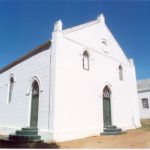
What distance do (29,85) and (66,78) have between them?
10.9 ft

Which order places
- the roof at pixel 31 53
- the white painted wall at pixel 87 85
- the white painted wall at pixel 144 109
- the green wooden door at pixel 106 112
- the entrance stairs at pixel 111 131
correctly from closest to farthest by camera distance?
the white painted wall at pixel 87 85, the roof at pixel 31 53, the entrance stairs at pixel 111 131, the green wooden door at pixel 106 112, the white painted wall at pixel 144 109

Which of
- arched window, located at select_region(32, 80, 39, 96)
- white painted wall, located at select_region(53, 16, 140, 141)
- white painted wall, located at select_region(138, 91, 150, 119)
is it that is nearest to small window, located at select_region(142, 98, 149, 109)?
white painted wall, located at select_region(138, 91, 150, 119)

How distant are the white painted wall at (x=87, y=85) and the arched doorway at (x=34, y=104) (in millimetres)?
2395

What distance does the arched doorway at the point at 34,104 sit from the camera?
1275 cm

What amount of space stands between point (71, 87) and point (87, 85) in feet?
5.73

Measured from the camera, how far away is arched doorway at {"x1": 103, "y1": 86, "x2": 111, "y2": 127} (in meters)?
14.9

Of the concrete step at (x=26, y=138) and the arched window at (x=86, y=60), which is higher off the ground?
the arched window at (x=86, y=60)

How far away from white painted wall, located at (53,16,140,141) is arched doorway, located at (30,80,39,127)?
2.39 metres

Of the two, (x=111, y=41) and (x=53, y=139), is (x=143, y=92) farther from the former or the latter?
(x=53, y=139)

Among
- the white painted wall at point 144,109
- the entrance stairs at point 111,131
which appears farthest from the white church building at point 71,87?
the white painted wall at point 144,109

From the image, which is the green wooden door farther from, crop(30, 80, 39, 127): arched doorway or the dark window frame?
crop(30, 80, 39, 127): arched doorway

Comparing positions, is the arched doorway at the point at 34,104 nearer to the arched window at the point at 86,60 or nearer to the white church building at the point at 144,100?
the arched window at the point at 86,60

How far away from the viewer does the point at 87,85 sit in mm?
13602

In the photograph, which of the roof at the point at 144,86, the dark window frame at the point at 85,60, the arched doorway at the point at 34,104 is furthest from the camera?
the roof at the point at 144,86
